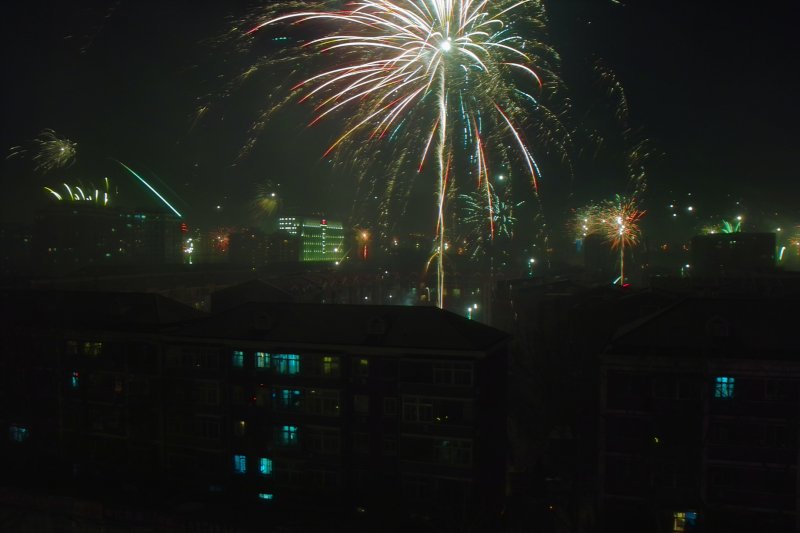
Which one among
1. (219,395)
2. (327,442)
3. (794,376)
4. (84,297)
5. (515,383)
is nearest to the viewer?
(794,376)

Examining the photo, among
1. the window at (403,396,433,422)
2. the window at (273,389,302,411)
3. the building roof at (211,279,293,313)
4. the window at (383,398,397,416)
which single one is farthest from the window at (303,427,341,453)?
the building roof at (211,279,293,313)

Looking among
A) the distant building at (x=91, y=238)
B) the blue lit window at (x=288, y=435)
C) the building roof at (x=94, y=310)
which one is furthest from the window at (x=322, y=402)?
the distant building at (x=91, y=238)

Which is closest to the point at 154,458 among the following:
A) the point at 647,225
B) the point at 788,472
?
the point at 788,472

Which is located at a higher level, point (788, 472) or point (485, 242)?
point (485, 242)

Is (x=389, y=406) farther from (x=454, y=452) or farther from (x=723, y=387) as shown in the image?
(x=723, y=387)

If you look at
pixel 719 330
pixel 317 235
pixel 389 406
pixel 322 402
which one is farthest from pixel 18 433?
pixel 317 235

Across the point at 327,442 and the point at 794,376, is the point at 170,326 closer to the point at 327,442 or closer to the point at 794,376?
the point at 327,442
